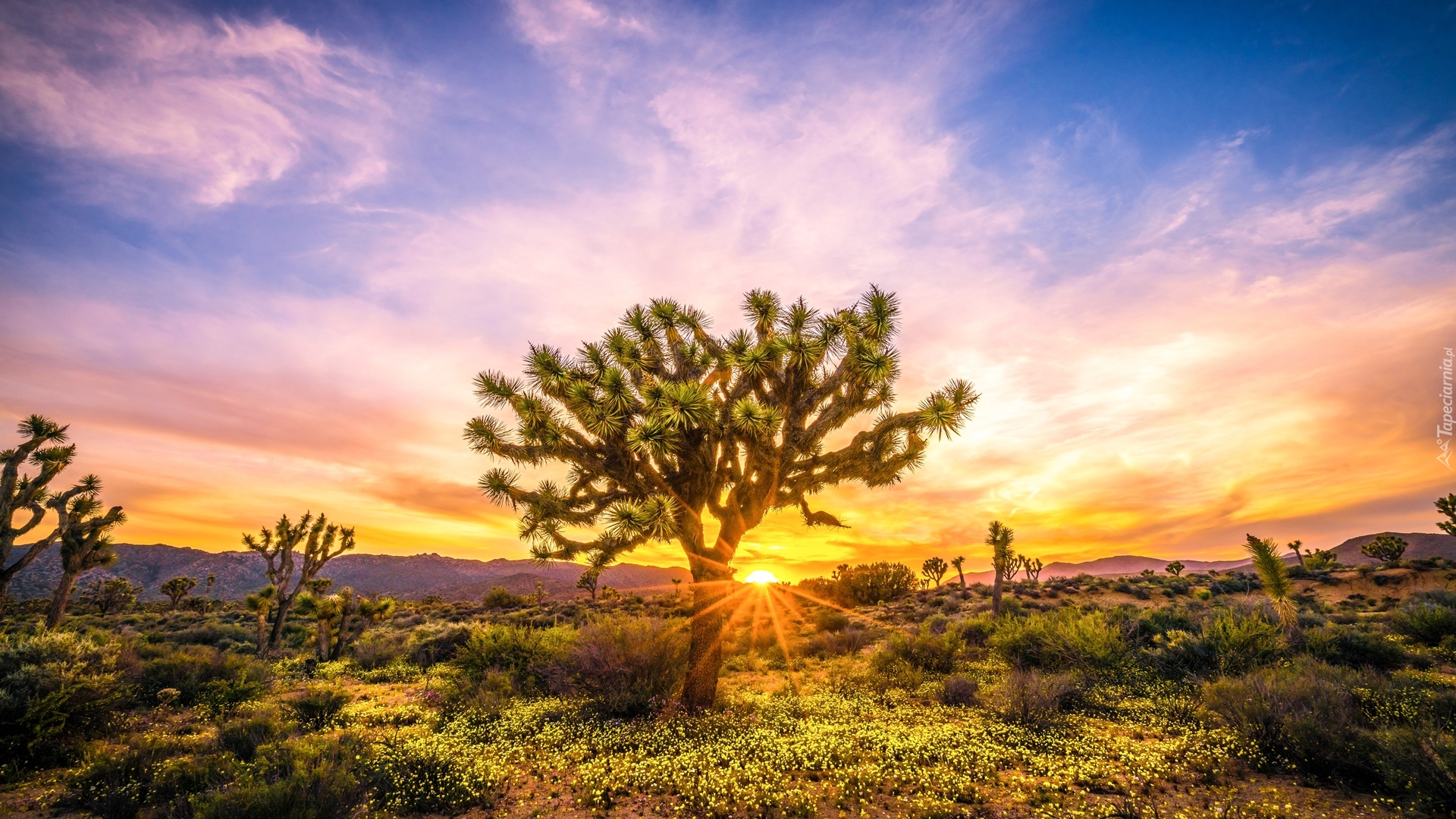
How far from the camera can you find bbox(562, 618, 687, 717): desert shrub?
9766mm

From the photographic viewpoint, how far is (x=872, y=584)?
3431 centimetres

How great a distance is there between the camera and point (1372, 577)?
89.7 ft

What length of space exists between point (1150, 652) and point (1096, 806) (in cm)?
760

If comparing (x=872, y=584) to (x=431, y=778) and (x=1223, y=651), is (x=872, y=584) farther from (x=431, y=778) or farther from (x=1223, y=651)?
(x=431, y=778)

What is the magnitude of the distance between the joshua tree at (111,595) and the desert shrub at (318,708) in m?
44.2

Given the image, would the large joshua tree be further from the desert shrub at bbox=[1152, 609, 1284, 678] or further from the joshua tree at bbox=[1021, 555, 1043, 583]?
the joshua tree at bbox=[1021, 555, 1043, 583]

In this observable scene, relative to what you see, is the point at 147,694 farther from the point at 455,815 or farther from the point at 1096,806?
the point at 1096,806

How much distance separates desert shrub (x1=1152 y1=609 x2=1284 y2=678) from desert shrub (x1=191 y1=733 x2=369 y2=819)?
548 inches

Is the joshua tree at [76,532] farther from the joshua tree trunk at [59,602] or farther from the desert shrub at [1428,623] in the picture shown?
the desert shrub at [1428,623]

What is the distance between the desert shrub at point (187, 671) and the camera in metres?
10.5

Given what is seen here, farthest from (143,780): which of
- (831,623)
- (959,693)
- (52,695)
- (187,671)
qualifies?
→ (831,623)

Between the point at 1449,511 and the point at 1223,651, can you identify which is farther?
the point at 1449,511

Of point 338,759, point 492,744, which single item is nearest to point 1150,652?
point 492,744

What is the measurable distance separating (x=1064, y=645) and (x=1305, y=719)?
560cm
